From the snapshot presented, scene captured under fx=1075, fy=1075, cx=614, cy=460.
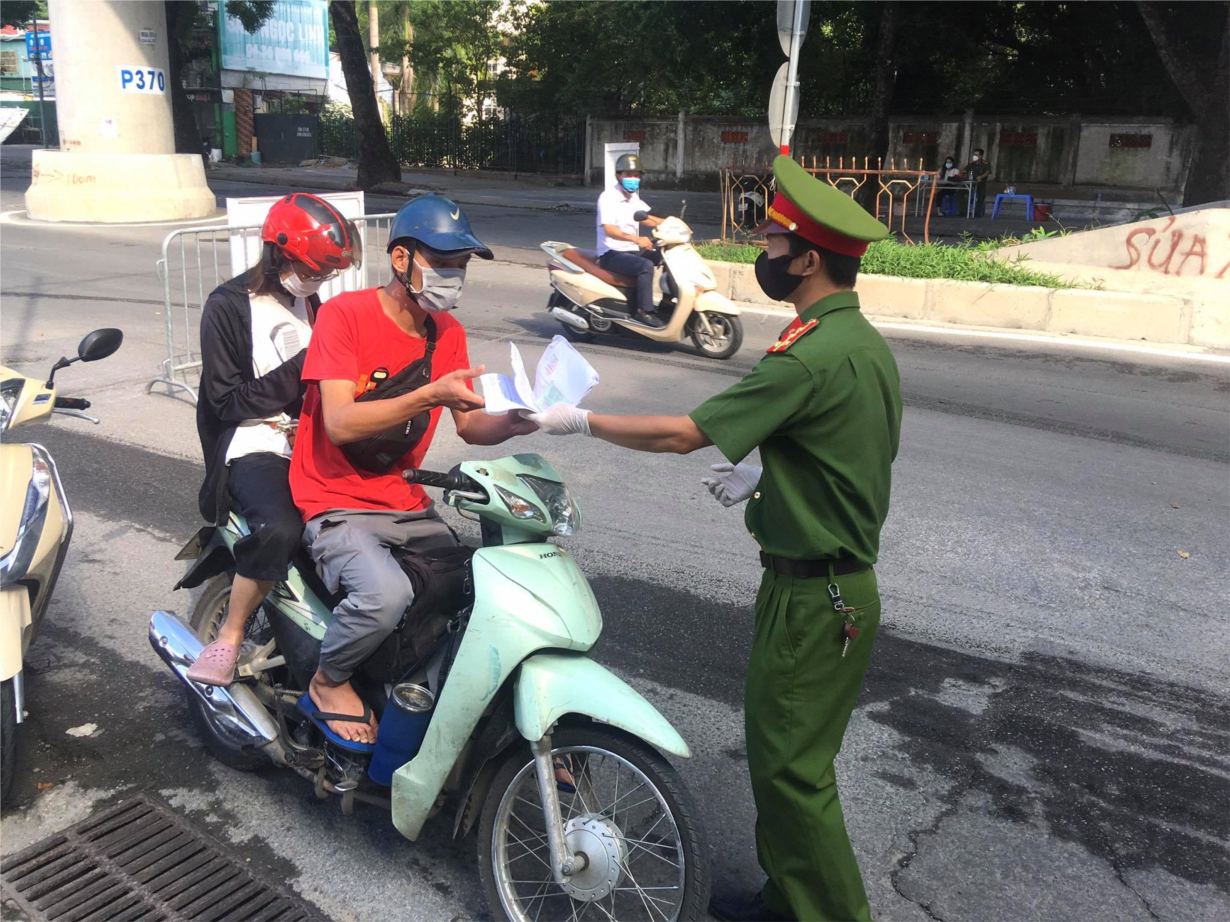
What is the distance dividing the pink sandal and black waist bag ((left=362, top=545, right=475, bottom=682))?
1.77ft

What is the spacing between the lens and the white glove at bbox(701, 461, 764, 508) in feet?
9.64

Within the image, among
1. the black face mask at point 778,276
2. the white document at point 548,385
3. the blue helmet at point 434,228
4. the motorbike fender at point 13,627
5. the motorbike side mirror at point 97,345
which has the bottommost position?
the motorbike fender at point 13,627

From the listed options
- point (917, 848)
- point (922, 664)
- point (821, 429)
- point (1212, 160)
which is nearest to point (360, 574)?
point (821, 429)

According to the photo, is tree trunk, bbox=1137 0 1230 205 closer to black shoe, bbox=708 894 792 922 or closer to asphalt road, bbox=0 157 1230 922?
asphalt road, bbox=0 157 1230 922

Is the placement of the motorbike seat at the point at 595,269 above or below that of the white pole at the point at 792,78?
below

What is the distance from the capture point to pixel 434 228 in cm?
303

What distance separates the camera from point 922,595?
511 cm

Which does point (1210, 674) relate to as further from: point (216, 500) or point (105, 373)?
point (105, 373)

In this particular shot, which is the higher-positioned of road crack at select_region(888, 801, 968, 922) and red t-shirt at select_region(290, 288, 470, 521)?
red t-shirt at select_region(290, 288, 470, 521)

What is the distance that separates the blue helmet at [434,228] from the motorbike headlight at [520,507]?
2.31 ft

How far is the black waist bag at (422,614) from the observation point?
297cm

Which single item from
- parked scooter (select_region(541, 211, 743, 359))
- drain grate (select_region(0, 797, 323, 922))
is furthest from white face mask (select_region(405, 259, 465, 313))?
parked scooter (select_region(541, 211, 743, 359))

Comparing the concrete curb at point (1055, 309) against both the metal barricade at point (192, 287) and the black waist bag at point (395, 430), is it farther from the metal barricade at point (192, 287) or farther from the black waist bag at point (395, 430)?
the black waist bag at point (395, 430)

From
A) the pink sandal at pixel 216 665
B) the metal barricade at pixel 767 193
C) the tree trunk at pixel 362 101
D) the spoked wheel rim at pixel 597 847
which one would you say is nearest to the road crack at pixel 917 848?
the spoked wheel rim at pixel 597 847
